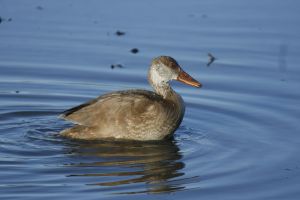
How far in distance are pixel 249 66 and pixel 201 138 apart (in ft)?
10.9

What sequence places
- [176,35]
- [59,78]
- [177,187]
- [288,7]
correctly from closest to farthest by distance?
[177,187]
[59,78]
[176,35]
[288,7]

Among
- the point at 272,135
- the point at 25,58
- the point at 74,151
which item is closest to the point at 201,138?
the point at 272,135

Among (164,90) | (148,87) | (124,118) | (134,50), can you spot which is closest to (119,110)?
(124,118)

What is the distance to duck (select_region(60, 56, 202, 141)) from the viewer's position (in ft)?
41.2

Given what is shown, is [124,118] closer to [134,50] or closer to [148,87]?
[148,87]

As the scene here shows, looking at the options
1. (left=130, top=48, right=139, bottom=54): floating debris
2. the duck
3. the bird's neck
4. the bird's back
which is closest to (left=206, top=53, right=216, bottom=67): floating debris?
(left=130, top=48, right=139, bottom=54): floating debris

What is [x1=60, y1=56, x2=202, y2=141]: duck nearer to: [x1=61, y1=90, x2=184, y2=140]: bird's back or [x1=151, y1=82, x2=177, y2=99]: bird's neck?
[x1=61, y1=90, x2=184, y2=140]: bird's back

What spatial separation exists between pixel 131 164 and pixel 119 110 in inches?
54.9

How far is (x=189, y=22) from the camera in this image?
17.7m

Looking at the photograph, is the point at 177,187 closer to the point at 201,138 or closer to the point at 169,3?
the point at 201,138

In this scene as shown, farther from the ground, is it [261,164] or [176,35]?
[176,35]

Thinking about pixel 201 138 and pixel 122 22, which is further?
pixel 122 22

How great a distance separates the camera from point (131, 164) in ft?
37.3

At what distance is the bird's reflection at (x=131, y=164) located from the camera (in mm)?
10586
